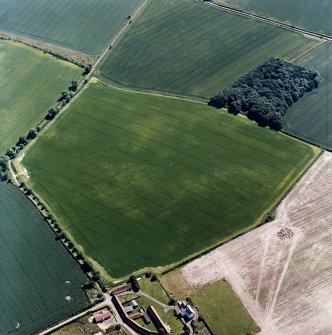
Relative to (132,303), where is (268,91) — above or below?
above

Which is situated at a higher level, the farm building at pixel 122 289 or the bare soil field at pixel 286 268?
the farm building at pixel 122 289

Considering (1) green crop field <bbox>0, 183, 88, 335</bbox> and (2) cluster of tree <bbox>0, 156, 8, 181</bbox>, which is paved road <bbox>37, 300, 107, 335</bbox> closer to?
(1) green crop field <bbox>0, 183, 88, 335</bbox>

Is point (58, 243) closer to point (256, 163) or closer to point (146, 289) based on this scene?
point (146, 289)

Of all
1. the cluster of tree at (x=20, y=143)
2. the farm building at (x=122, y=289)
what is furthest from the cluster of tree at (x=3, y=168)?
the farm building at (x=122, y=289)

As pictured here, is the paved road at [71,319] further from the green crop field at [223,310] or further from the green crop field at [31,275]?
the green crop field at [223,310]

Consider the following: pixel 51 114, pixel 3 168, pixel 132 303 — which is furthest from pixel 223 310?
pixel 51 114

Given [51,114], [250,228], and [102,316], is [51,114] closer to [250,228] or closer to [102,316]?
[250,228]
